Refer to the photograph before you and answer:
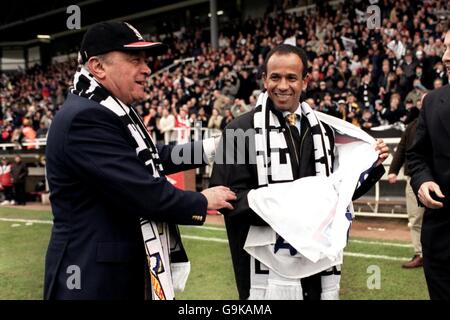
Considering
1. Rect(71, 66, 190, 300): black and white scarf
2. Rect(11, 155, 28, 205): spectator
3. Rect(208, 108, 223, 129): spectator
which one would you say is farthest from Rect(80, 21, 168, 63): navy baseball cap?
Rect(11, 155, 28, 205): spectator

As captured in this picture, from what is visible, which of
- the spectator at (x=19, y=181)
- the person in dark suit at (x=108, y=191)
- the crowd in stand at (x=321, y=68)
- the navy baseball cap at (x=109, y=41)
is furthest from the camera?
the spectator at (x=19, y=181)

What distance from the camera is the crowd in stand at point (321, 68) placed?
11.8 metres

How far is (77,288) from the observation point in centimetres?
232

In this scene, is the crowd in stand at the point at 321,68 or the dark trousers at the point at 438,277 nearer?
the dark trousers at the point at 438,277

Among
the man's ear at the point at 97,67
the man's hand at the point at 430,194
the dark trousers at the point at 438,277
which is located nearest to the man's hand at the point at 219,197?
the man's ear at the point at 97,67

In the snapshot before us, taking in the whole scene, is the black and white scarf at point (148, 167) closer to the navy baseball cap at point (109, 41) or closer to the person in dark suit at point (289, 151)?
the navy baseball cap at point (109, 41)

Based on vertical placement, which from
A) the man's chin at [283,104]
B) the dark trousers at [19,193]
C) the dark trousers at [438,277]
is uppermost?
the man's chin at [283,104]

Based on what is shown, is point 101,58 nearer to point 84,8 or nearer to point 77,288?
point 77,288

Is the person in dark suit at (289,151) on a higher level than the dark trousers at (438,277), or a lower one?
higher

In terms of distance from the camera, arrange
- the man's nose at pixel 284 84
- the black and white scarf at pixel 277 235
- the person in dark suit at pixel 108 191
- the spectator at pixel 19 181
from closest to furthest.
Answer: the person in dark suit at pixel 108 191, the black and white scarf at pixel 277 235, the man's nose at pixel 284 84, the spectator at pixel 19 181

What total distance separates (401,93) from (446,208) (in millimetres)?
9610

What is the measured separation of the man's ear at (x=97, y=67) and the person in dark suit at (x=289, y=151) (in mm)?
739

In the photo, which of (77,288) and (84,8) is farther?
(84,8)
